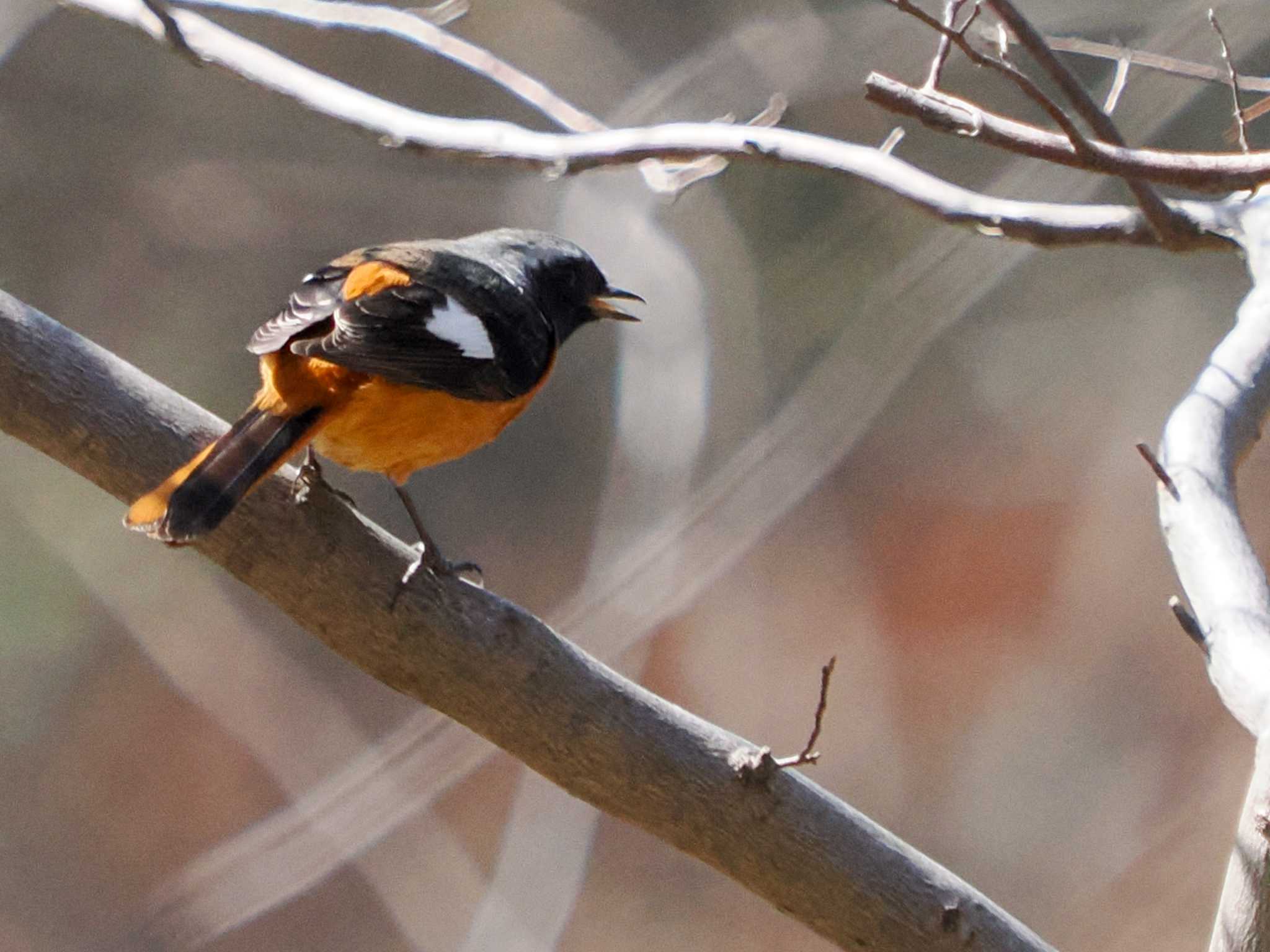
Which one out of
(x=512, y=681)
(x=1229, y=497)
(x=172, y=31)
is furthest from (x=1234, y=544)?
(x=172, y=31)

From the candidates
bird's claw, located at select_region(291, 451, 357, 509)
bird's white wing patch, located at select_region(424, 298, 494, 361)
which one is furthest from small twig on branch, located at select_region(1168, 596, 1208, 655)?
bird's white wing patch, located at select_region(424, 298, 494, 361)

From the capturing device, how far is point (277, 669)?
521cm

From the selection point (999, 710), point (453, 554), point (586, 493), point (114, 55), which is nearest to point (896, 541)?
point (999, 710)

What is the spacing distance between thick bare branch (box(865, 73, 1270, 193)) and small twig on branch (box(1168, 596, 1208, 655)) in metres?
0.45

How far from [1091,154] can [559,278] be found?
60.2 inches

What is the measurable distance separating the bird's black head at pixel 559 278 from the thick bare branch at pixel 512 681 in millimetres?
895

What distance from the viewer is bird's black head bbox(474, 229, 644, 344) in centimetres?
270

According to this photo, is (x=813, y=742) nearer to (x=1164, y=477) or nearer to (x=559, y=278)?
(x=1164, y=477)

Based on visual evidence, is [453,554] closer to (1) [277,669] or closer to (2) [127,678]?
(1) [277,669]

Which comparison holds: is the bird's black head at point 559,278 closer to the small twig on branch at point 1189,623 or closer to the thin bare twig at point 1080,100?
the thin bare twig at point 1080,100

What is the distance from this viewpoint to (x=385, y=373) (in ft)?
6.85

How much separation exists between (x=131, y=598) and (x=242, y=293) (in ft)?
4.25

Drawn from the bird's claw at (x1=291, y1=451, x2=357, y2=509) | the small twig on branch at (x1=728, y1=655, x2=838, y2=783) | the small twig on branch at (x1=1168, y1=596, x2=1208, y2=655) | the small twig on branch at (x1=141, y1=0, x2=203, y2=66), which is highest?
the small twig on branch at (x1=141, y1=0, x2=203, y2=66)

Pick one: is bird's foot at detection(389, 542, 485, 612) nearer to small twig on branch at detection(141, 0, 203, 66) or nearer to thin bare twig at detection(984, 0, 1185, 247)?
small twig on branch at detection(141, 0, 203, 66)
